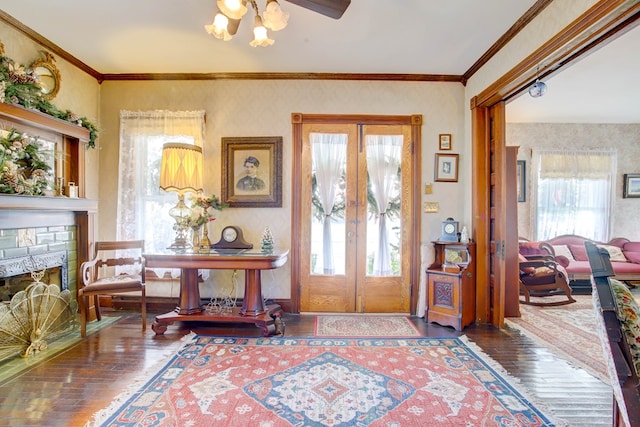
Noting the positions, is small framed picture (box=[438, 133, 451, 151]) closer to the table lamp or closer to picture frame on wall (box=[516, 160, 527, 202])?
picture frame on wall (box=[516, 160, 527, 202])

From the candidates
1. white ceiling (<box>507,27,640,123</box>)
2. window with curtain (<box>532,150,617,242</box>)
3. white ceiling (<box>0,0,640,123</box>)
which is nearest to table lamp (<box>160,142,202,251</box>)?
white ceiling (<box>0,0,640,123</box>)

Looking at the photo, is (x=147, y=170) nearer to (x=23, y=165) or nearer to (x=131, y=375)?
(x=23, y=165)

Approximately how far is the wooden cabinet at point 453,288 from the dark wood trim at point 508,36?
1.92m

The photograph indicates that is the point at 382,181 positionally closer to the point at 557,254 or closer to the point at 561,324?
the point at 561,324

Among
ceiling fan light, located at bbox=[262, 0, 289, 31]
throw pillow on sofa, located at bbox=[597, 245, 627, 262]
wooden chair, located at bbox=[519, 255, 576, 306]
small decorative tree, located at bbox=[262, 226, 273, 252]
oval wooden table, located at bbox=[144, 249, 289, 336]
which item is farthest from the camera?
throw pillow on sofa, located at bbox=[597, 245, 627, 262]

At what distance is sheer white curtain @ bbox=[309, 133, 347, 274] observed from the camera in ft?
11.8

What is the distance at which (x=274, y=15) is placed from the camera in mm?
1864

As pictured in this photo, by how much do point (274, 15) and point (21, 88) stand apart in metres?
2.34

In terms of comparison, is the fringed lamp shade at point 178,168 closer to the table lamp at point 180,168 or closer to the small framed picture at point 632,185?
the table lamp at point 180,168

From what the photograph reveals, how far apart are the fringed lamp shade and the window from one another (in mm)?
614

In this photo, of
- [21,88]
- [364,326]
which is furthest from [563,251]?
[21,88]

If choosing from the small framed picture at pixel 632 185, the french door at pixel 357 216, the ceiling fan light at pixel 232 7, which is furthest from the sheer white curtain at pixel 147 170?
the small framed picture at pixel 632 185

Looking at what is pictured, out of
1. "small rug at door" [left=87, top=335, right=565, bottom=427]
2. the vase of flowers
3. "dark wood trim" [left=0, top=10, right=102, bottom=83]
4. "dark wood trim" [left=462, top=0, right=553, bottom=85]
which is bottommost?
"small rug at door" [left=87, top=335, right=565, bottom=427]

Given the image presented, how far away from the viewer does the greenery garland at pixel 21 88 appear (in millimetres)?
2477
